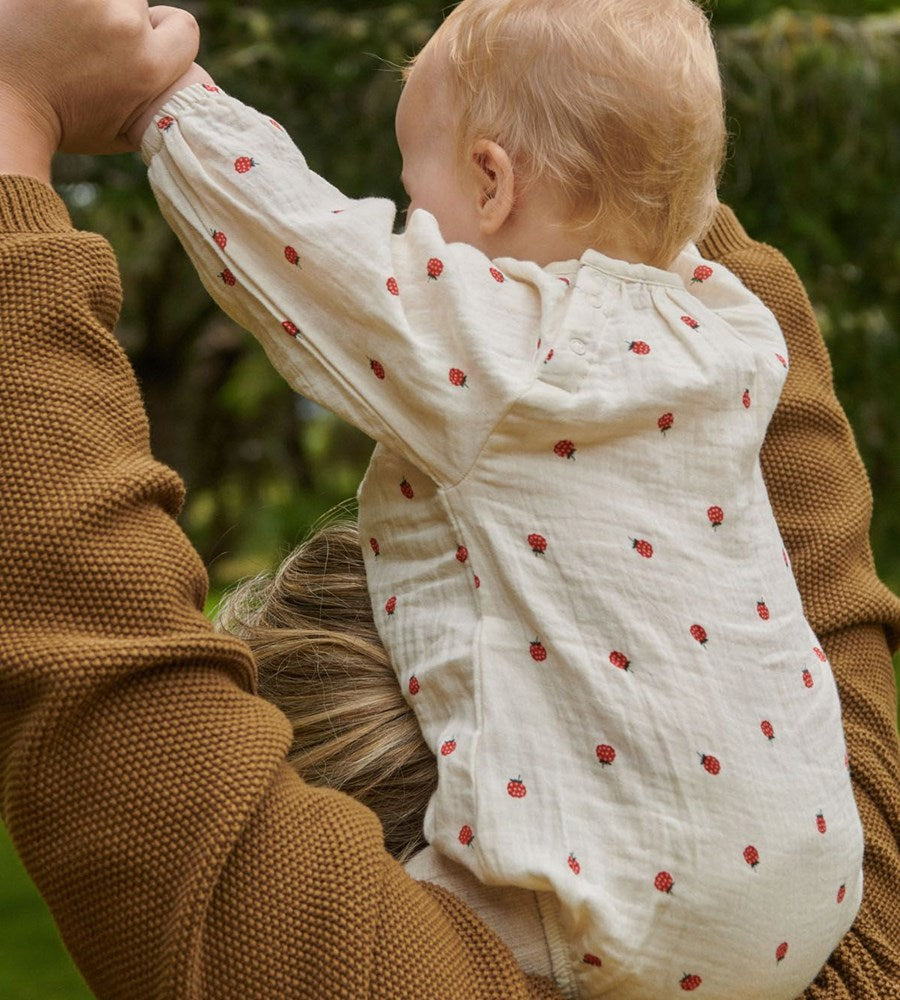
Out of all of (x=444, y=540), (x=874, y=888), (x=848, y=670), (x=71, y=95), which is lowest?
(x=874, y=888)

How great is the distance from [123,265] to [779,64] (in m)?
2.82

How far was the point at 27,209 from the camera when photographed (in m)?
1.19

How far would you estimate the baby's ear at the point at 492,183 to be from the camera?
1.39 metres

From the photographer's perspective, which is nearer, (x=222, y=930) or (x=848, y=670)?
(x=222, y=930)

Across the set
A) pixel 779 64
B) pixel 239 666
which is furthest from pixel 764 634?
pixel 779 64

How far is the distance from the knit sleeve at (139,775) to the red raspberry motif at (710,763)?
236 mm

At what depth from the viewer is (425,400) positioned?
1.24 metres

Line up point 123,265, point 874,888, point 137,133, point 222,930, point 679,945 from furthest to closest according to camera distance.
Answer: point 123,265 < point 874,888 < point 137,133 < point 679,945 < point 222,930

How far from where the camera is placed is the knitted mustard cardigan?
42.3 inches

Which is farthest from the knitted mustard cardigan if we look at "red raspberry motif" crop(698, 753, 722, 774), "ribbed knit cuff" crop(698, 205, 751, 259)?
"ribbed knit cuff" crop(698, 205, 751, 259)

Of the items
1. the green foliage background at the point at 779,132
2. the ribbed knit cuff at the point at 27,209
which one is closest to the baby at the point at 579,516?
the ribbed knit cuff at the point at 27,209

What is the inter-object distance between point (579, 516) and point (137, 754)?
412 millimetres

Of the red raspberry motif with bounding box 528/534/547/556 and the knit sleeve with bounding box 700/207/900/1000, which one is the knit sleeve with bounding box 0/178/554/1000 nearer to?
the red raspberry motif with bounding box 528/534/547/556

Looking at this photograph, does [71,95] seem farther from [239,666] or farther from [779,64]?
[779,64]
